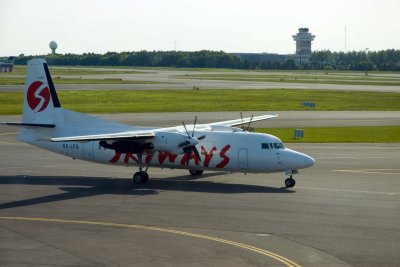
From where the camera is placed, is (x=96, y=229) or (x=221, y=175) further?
(x=221, y=175)

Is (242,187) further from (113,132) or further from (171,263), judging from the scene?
(171,263)

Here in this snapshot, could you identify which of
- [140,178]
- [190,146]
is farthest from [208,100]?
[190,146]

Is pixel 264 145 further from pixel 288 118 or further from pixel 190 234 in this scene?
pixel 288 118

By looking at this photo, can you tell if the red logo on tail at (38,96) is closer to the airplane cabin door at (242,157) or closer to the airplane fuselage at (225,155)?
the airplane fuselage at (225,155)

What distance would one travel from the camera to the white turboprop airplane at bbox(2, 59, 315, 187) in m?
36.8

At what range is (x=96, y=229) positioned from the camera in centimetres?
2673

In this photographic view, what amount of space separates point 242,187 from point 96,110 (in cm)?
5030

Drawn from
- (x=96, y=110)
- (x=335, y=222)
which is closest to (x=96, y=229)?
(x=335, y=222)

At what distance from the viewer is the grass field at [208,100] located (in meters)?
90.1

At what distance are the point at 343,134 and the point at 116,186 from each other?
31.1 metres

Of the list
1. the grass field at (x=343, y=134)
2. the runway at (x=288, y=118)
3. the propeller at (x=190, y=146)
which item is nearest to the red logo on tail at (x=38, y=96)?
the propeller at (x=190, y=146)

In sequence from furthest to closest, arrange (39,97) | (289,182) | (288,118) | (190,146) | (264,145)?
(288,118)
(39,97)
(264,145)
(190,146)
(289,182)

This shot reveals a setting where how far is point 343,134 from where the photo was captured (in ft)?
208

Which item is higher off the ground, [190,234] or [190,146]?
[190,146]
